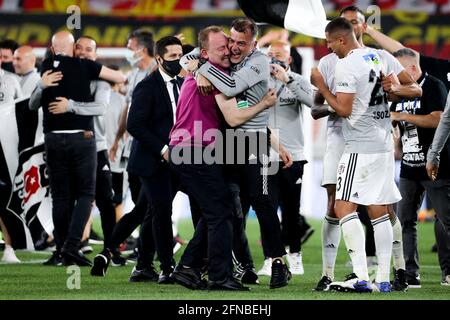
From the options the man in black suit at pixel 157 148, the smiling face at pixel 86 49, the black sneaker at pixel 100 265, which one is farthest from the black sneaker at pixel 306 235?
the man in black suit at pixel 157 148

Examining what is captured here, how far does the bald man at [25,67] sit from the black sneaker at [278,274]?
500 cm

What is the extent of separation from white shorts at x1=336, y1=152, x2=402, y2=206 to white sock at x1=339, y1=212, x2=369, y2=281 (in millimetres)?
152

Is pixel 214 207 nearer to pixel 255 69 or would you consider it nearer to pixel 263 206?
pixel 263 206

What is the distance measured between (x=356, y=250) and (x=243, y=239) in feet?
4.89

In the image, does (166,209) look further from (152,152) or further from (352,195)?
(352,195)

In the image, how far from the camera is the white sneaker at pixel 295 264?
31.7 feet

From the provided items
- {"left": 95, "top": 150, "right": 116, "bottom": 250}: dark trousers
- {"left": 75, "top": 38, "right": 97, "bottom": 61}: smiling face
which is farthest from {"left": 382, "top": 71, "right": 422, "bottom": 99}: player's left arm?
{"left": 75, "top": 38, "right": 97, "bottom": 61}: smiling face

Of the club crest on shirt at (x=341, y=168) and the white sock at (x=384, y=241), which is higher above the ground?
the club crest on shirt at (x=341, y=168)

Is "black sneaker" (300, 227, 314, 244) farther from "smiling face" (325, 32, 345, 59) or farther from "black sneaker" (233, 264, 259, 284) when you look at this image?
"smiling face" (325, 32, 345, 59)

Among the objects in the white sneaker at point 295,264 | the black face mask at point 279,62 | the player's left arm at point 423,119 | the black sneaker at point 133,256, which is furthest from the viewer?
the black sneaker at point 133,256

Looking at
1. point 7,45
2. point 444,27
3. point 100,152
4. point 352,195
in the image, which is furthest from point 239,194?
point 444,27

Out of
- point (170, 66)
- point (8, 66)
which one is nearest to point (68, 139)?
point (170, 66)

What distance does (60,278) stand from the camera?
899 cm

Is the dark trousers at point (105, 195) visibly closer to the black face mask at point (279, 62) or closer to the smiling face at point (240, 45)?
the black face mask at point (279, 62)
